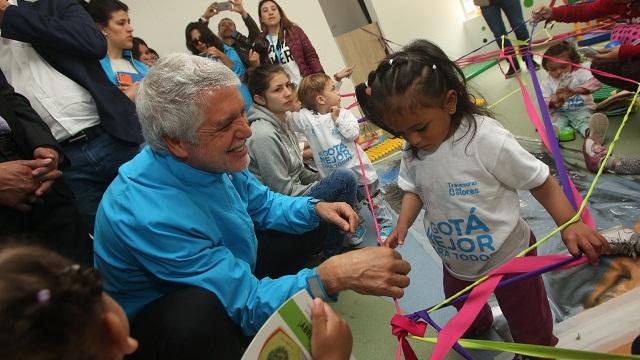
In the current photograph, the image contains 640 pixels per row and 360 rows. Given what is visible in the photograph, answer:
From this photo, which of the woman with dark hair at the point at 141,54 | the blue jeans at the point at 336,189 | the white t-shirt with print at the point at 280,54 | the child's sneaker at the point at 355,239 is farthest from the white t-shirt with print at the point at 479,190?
the woman with dark hair at the point at 141,54

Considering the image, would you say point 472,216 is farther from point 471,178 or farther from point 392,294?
point 392,294

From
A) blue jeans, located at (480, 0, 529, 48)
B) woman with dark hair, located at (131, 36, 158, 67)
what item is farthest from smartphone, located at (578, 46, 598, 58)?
woman with dark hair, located at (131, 36, 158, 67)

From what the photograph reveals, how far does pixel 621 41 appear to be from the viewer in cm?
215

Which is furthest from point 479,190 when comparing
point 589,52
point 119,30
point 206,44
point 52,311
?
point 206,44

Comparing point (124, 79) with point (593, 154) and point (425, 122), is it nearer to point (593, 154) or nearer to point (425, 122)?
point (425, 122)

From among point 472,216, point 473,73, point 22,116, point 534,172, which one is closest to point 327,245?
point 472,216

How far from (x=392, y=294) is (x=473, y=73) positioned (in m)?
5.19

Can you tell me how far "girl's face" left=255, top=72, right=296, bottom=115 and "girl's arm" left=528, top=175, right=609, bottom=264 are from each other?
1.55m

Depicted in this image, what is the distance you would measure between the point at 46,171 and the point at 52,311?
1128 mm

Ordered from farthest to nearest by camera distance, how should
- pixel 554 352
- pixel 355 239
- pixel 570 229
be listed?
pixel 355 239 → pixel 570 229 → pixel 554 352

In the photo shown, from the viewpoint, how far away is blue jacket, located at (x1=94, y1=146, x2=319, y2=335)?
111cm

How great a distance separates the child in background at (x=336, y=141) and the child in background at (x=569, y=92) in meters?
1.39

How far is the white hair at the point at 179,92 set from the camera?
109 centimetres

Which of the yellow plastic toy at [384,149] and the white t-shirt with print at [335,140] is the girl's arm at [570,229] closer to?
the white t-shirt with print at [335,140]
